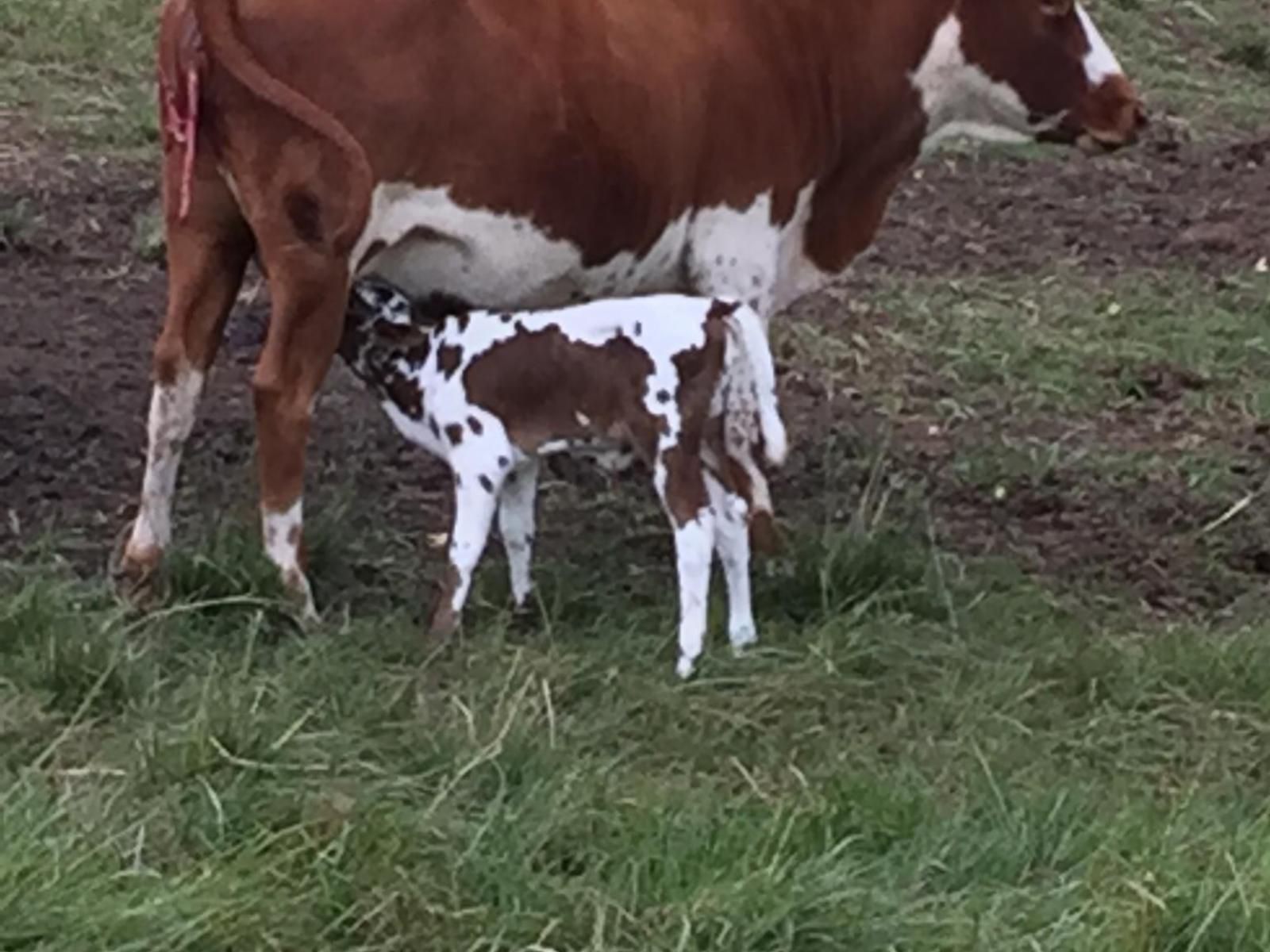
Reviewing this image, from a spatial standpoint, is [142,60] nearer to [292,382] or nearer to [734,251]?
[734,251]

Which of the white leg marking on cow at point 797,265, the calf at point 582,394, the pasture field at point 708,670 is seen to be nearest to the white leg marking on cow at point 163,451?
the pasture field at point 708,670

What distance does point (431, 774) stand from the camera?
4.45 m

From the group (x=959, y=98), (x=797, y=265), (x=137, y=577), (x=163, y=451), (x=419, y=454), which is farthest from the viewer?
(x=419, y=454)

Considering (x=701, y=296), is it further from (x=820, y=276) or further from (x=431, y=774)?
(x=431, y=774)

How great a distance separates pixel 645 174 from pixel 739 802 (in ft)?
5.78

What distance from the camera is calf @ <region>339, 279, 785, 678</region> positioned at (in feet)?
17.3

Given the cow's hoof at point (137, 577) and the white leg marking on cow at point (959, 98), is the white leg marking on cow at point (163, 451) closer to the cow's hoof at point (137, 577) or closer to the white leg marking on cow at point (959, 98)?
the cow's hoof at point (137, 577)

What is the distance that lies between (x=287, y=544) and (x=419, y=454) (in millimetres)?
1389

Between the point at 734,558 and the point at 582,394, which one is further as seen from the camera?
the point at 734,558

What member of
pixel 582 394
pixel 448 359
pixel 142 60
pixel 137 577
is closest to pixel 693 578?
pixel 582 394

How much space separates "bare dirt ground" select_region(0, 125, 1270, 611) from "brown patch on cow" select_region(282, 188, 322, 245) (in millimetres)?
898

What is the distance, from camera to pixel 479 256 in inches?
217

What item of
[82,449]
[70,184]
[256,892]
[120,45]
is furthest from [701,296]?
[120,45]

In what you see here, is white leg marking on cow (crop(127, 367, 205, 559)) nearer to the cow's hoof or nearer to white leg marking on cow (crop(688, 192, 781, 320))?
the cow's hoof
